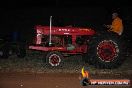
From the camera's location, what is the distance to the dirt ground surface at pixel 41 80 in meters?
11.1

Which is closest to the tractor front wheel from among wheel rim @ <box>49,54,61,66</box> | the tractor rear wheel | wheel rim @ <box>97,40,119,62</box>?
wheel rim @ <box>49,54,61,66</box>

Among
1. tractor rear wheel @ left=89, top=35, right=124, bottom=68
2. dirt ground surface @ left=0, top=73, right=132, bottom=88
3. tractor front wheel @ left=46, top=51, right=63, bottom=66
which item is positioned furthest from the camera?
tractor front wheel @ left=46, top=51, right=63, bottom=66

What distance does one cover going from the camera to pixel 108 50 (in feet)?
46.1

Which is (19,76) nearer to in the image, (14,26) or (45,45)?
(45,45)

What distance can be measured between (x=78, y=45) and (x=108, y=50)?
1.33 metres

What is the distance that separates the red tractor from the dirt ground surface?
4.66 ft

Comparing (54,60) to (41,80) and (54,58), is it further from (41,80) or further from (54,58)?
(41,80)

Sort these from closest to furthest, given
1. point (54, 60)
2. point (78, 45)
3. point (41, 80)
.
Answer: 1. point (41, 80)
2. point (54, 60)
3. point (78, 45)

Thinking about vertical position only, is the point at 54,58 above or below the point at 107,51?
below

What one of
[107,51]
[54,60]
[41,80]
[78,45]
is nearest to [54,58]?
[54,60]

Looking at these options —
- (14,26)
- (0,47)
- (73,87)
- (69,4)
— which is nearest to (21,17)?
(14,26)

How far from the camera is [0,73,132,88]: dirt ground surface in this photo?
11.1m

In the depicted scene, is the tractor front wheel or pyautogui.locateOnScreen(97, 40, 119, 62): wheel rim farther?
the tractor front wheel

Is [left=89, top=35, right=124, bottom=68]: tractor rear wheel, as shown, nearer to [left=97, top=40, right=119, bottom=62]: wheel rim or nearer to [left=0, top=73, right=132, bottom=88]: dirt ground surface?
[left=97, top=40, right=119, bottom=62]: wheel rim
